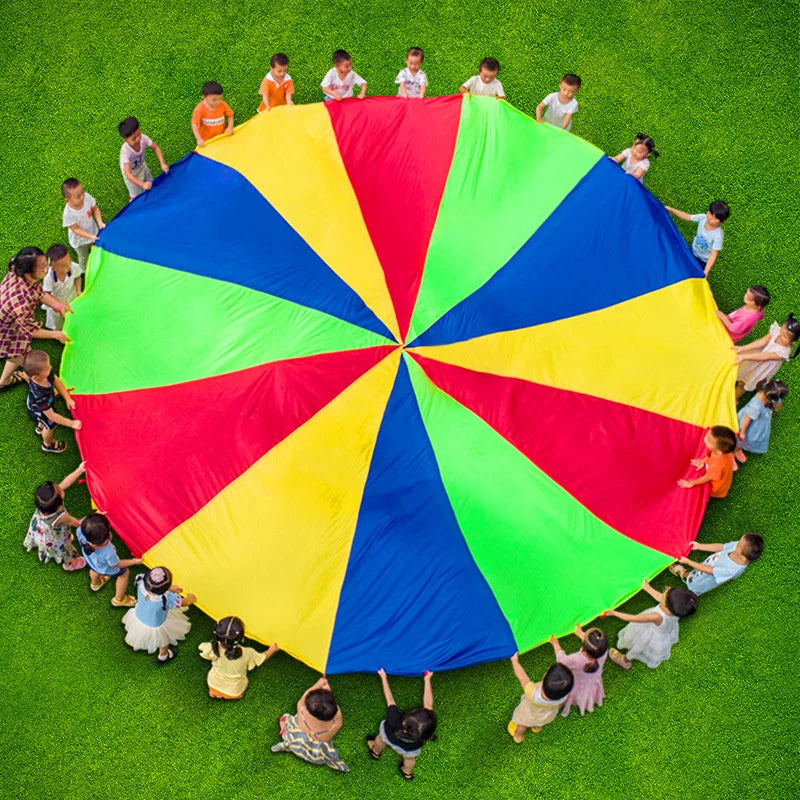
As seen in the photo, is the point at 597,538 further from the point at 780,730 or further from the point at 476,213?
the point at 476,213

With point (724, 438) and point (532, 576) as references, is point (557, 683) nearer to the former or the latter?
point (532, 576)

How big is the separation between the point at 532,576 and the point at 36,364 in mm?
3338

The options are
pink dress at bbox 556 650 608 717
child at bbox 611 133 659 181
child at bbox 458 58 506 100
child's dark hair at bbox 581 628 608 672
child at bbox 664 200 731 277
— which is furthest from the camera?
child at bbox 458 58 506 100

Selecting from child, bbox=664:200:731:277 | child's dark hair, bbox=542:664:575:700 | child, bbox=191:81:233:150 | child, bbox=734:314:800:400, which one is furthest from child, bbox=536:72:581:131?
child's dark hair, bbox=542:664:575:700

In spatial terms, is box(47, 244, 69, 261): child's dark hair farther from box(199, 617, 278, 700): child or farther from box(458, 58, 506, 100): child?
box(458, 58, 506, 100): child

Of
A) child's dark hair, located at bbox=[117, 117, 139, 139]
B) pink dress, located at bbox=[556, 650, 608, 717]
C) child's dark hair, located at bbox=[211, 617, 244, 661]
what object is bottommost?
pink dress, located at bbox=[556, 650, 608, 717]

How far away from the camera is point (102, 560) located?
5805mm

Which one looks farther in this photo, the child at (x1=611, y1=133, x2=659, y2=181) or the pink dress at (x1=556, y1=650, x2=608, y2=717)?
the child at (x1=611, y1=133, x2=659, y2=181)

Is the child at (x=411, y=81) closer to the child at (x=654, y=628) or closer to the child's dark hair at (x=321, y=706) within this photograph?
the child at (x=654, y=628)

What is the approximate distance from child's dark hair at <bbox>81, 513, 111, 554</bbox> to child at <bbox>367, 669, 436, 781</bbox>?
1815 mm

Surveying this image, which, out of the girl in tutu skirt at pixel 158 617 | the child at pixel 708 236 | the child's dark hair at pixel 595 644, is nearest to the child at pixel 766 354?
the child at pixel 708 236

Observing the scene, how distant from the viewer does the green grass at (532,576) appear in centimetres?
588

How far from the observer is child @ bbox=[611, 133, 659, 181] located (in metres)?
7.10

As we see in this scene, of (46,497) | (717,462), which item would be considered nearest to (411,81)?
(717,462)
